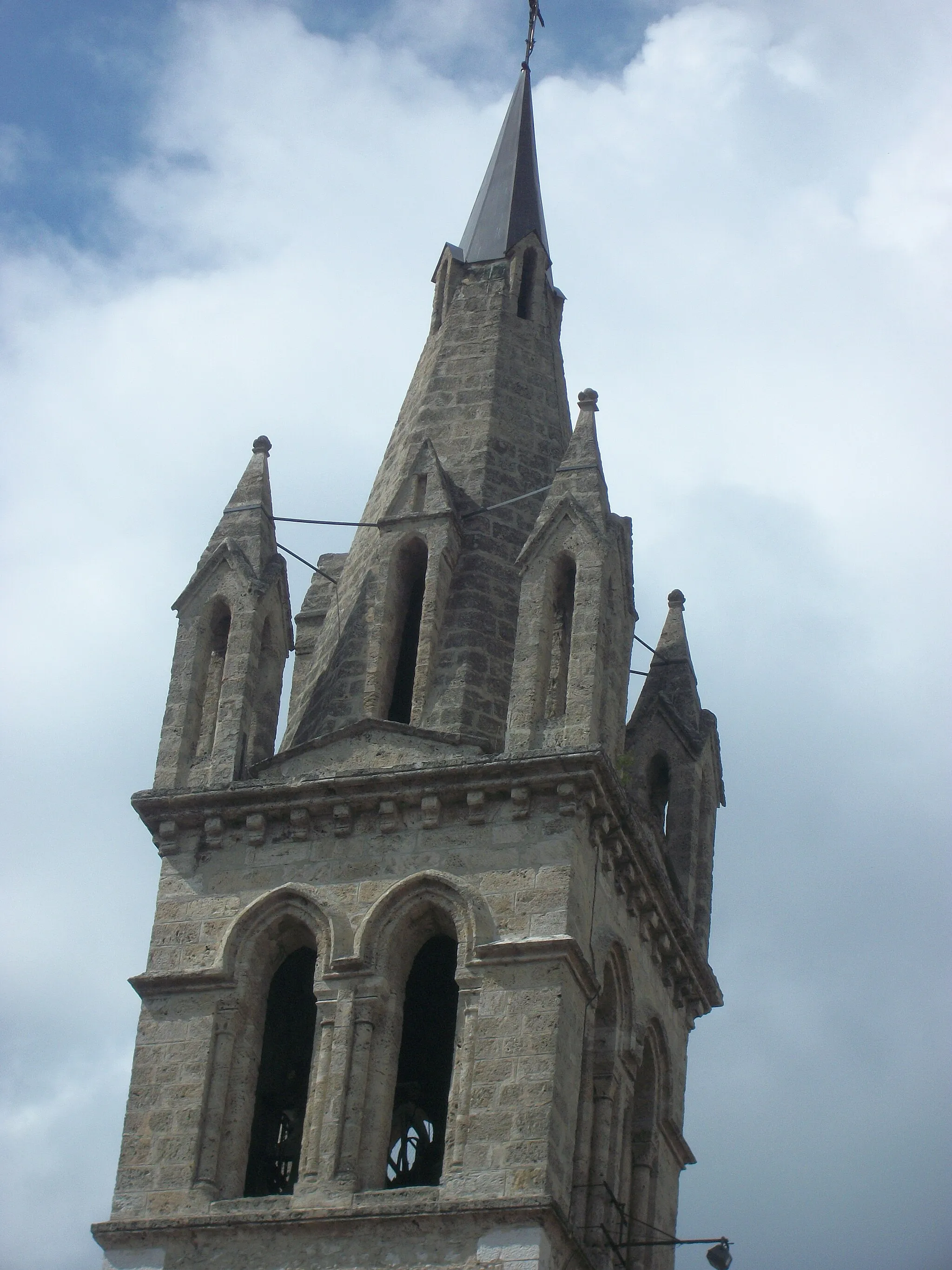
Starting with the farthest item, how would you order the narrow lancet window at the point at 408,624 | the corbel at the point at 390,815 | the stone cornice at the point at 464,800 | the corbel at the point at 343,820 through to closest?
the narrow lancet window at the point at 408,624 → the corbel at the point at 343,820 → the corbel at the point at 390,815 → the stone cornice at the point at 464,800

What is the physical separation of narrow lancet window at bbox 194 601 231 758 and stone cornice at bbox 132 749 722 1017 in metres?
0.95

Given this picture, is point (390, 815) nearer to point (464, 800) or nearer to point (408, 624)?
point (464, 800)

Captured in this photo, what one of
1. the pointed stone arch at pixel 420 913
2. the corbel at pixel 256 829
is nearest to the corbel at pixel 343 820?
the corbel at pixel 256 829

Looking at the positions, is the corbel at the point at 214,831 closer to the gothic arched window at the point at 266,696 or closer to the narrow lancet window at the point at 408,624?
the gothic arched window at the point at 266,696

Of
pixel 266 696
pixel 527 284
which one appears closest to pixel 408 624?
pixel 266 696

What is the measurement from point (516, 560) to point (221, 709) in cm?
364

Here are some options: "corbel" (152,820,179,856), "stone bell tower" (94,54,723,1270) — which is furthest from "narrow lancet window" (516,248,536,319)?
"corbel" (152,820,179,856)

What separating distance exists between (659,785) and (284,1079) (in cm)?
685

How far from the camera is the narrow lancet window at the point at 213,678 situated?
32344 mm

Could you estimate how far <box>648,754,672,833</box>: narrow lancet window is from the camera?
35.5 metres

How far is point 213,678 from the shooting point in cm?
3294

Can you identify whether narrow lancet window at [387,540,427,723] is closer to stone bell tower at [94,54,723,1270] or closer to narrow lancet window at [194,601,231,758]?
stone bell tower at [94,54,723,1270]

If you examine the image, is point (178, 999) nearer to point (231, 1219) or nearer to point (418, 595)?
point (231, 1219)

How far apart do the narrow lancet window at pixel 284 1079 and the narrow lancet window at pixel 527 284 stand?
32.7 feet
